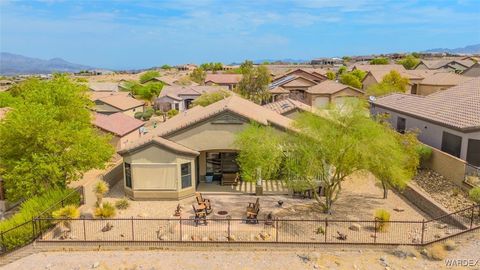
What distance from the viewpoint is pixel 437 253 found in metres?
16.1

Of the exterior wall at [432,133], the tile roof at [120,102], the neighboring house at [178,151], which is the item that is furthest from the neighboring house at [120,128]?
the exterior wall at [432,133]

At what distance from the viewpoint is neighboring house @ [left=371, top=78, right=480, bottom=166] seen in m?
23.6

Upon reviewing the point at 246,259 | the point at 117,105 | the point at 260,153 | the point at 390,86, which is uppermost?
the point at 390,86

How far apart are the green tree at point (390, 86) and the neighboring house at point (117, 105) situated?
116ft

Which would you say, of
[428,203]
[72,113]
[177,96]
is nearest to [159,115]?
[177,96]

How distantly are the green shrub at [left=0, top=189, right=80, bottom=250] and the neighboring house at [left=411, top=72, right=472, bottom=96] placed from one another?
5264 centimetres

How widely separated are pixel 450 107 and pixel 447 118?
7.91 ft

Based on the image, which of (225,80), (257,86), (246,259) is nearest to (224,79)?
(225,80)

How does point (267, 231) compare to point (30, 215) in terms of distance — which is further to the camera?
point (30, 215)

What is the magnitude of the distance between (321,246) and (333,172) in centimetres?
504

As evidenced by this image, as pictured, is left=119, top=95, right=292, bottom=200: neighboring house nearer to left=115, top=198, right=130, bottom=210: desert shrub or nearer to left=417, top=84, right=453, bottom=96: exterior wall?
left=115, top=198, right=130, bottom=210: desert shrub

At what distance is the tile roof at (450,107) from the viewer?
80.5ft

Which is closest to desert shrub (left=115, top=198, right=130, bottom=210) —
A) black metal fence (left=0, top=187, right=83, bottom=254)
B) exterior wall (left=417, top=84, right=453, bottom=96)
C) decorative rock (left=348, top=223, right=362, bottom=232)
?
black metal fence (left=0, top=187, right=83, bottom=254)

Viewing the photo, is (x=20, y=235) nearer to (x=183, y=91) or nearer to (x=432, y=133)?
(x=432, y=133)
